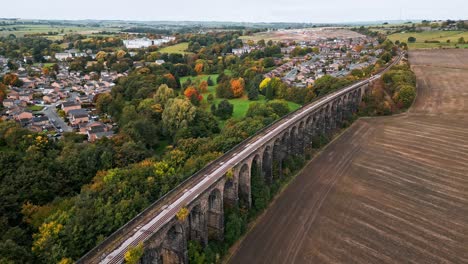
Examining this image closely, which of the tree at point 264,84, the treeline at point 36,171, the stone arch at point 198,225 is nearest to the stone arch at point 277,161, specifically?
the stone arch at point 198,225

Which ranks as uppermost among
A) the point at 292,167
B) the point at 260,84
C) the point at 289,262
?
the point at 260,84

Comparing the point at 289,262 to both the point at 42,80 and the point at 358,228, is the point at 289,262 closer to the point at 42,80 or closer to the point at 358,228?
the point at 358,228

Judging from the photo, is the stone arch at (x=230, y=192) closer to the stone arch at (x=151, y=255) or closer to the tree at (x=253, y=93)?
the stone arch at (x=151, y=255)

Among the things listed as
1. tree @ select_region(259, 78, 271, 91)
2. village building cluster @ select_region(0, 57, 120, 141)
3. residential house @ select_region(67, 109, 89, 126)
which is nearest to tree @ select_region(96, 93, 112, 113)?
village building cluster @ select_region(0, 57, 120, 141)

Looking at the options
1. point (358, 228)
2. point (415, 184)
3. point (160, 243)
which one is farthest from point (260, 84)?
point (160, 243)

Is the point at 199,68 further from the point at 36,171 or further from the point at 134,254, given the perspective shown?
the point at 134,254

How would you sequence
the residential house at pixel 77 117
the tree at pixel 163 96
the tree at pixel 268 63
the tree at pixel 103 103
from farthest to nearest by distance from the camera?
the tree at pixel 268 63 → the tree at pixel 103 103 → the tree at pixel 163 96 → the residential house at pixel 77 117
